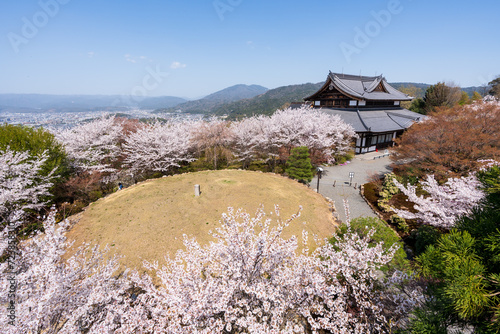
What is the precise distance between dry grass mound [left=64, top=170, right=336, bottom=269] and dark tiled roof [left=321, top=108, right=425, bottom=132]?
16.6 metres

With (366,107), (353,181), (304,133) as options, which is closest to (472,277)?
(353,181)

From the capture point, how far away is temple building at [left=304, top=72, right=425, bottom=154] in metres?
26.2

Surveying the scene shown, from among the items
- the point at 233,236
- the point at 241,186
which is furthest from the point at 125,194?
the point at 233,236

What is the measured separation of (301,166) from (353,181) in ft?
18.1

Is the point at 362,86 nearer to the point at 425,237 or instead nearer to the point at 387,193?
the point at 387,193

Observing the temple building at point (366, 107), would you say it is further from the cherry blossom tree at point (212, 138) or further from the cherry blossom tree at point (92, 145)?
the cherry blossom tree at point (92, 145)

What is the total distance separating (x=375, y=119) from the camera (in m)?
27.8

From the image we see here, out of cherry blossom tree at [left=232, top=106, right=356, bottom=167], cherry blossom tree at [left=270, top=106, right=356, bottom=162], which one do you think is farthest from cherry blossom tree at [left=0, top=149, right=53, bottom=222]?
cherry blossom tree at [left=270, top=106, right=356, bottom=162]

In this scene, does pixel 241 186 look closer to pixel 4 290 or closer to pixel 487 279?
pixel 4 290

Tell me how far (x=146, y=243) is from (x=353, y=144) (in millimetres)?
25730

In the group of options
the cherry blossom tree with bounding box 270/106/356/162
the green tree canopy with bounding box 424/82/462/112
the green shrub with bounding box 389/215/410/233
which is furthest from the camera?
the green tree canopy with bounding box 424/82/462/112

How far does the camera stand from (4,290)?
3.74 meters

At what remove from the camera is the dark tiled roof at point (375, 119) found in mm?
25777

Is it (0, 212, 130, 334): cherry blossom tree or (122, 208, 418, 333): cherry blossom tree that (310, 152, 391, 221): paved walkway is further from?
(0, 212, 130, 334): cherry blossom tree
